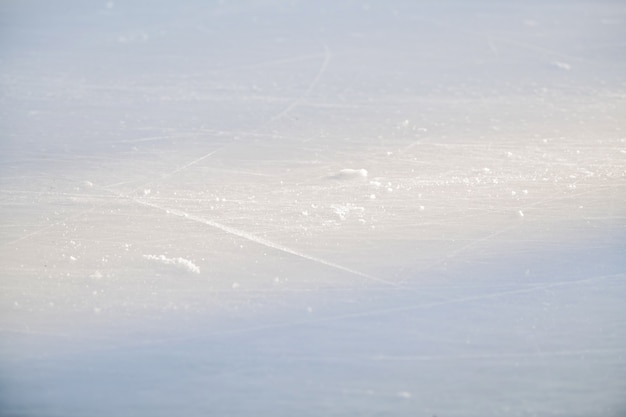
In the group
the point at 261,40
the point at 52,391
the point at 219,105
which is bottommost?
the point at 52,391

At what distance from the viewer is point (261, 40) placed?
5793 millimetres

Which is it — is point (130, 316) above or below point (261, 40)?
below

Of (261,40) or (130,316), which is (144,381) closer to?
(130,316)

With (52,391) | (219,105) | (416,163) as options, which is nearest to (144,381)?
(52,391)

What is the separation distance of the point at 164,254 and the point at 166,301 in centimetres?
32

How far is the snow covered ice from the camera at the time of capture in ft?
5.83

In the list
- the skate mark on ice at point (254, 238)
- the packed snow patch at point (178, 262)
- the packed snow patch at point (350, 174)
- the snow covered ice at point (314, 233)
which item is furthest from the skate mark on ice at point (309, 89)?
the packed snow patch at point (178, 262)

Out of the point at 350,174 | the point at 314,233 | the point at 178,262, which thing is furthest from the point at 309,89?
the point at 178,262

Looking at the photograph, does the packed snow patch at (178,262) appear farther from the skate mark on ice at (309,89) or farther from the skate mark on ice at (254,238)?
the skate mark on ice at (309,89)

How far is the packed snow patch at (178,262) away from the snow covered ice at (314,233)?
1cm

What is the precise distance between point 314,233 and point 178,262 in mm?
464

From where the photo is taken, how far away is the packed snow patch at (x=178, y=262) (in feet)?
7.71

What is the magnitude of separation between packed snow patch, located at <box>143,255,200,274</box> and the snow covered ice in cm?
1

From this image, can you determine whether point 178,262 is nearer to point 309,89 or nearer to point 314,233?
point 314,233
